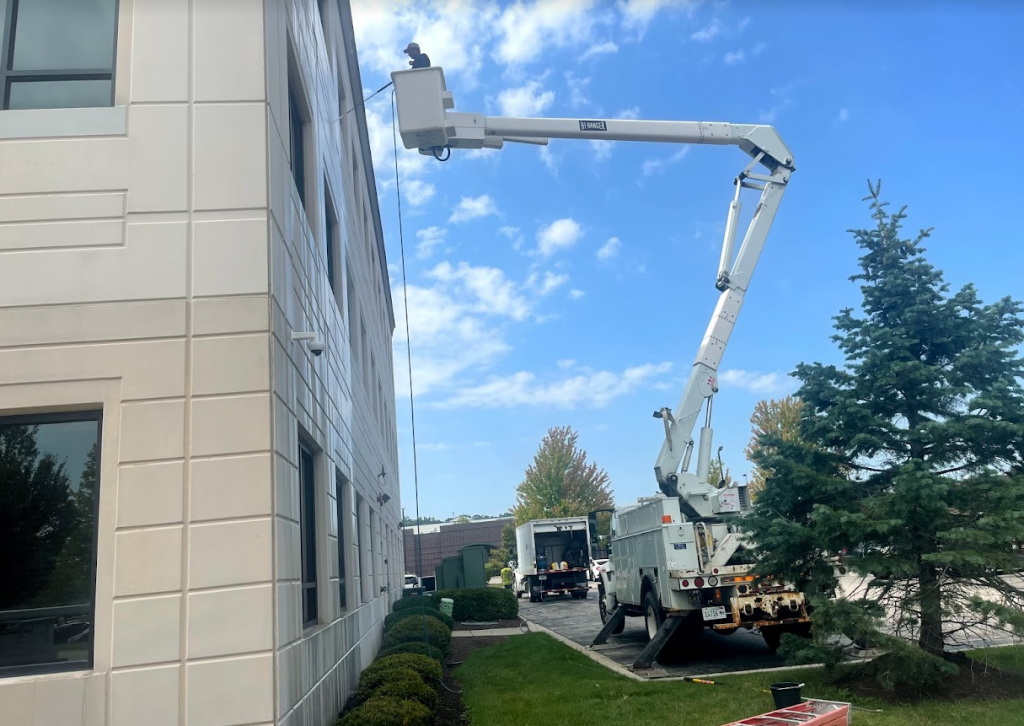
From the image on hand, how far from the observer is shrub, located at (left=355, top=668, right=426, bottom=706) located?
8180 millimetres

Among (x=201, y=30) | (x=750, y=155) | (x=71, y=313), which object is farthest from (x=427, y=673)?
(x=750, y=155)

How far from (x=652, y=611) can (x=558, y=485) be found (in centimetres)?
3209

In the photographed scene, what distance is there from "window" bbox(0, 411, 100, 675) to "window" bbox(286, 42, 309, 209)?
3.34 metres

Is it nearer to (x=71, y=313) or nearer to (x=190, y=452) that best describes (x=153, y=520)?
(x=190, y=452)

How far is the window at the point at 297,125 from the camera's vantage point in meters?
7.64

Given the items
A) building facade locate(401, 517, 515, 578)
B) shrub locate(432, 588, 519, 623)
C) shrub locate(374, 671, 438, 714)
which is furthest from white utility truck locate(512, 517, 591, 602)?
building facade locate(401, 517, 515, 578)

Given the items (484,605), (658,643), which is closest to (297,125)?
(658,643)

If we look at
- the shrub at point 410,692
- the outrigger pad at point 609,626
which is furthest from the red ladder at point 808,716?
the outrigger pad at point 609,626

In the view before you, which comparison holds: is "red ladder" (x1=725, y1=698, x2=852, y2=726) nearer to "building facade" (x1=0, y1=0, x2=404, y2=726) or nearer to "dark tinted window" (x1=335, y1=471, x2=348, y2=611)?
"building facade" (x1=0, y1=0, x2=404, y2=726)

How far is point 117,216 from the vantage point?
17.9ft

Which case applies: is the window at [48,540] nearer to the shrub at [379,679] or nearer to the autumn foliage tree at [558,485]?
the shrub at [379,679]

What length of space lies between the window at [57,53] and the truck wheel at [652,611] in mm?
10599

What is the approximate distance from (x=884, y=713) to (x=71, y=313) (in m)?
8.06

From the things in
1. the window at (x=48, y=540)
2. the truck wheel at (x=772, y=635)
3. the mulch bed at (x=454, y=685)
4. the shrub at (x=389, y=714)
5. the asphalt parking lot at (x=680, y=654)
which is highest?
the window at (x=48, y=540)
